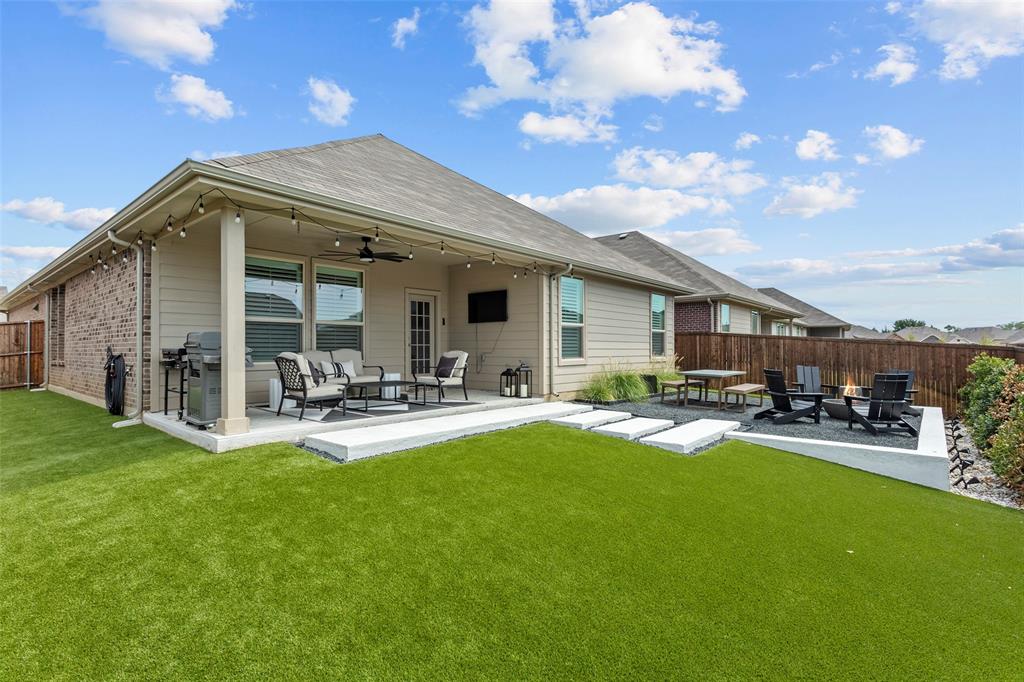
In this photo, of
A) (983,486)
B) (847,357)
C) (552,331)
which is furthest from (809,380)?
(552,331)

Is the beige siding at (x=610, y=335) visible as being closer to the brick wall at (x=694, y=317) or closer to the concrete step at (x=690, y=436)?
the concrete step at (x=690, y=436)

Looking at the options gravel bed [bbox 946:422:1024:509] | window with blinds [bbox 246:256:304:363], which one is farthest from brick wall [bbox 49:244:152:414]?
gravel bed [bbox 946:422:1024:509]

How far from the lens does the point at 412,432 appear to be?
224 inches

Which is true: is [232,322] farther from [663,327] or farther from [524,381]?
[663,327]

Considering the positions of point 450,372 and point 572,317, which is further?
point 572,317

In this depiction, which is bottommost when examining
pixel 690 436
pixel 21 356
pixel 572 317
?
pixel 690 436

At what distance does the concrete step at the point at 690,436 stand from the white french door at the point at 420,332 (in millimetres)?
5545

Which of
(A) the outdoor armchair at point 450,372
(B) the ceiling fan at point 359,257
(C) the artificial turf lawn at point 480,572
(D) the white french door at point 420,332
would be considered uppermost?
(B) the ceiling fan at point 359,257

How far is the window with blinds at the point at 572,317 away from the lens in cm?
973

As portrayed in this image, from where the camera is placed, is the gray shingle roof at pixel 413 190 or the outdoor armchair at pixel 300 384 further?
the outdoor armchair at pixel 300 384

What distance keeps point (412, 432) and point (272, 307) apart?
381 cm

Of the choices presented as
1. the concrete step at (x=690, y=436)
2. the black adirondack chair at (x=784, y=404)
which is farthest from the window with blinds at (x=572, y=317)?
the black adirondack chair at (x=784, y=404)

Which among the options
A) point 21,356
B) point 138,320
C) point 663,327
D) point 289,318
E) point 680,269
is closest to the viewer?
point 138,320

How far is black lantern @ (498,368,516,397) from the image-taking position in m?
9.16
